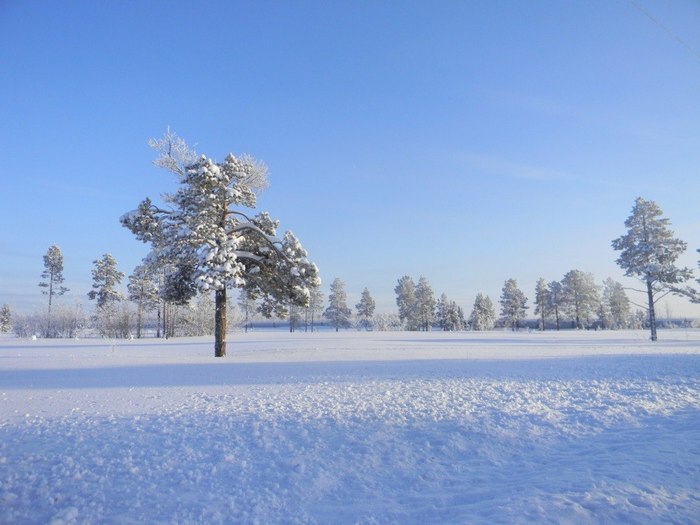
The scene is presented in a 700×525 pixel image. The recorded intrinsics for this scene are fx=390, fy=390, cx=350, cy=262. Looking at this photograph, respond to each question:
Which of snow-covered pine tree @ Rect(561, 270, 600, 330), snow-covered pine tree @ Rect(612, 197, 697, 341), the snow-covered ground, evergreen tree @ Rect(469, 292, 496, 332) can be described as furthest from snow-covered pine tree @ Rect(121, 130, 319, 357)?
evergreen tree @ Rect(469, 292, 496, 332)

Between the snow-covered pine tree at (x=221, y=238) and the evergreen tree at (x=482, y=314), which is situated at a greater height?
the snow-covered pine tree at (x=221, y=238)

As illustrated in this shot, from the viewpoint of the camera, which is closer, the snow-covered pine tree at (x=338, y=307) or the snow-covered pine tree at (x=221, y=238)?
the snow-covered pine tree at (x=221, y=238)

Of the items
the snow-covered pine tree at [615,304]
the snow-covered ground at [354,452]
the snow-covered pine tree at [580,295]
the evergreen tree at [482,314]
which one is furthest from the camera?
the evergreen tree at [482,314]

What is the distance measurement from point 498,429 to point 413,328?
83.9 m

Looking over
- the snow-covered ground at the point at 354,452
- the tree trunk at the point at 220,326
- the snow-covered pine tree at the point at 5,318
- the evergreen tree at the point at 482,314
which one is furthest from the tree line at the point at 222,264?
the snow-covered pine tree at the point at 5,318

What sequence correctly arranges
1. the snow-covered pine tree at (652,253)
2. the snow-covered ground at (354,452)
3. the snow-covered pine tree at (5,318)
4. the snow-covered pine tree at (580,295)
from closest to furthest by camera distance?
the snow-covered ground at (354,452)
the snow-covered pine tree at (652,253)
the snow-covered pine tree at (580,295)
the snow-covered pine tree at (5,318)

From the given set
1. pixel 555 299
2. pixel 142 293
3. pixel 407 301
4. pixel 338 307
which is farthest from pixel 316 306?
pixel 555 299

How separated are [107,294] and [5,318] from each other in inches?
2112

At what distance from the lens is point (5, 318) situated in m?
92.5

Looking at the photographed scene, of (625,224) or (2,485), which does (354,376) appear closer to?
(2,485)

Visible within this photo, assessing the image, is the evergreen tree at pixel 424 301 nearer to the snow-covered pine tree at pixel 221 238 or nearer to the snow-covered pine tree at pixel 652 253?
the snow-covered pine tree at pixel 652 253

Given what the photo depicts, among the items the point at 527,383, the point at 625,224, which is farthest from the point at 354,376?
the point at 625,224

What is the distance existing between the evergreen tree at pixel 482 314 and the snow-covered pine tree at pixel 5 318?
11021 cm

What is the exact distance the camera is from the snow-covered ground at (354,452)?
524 cm
